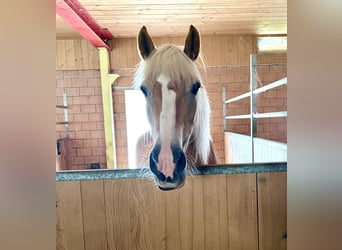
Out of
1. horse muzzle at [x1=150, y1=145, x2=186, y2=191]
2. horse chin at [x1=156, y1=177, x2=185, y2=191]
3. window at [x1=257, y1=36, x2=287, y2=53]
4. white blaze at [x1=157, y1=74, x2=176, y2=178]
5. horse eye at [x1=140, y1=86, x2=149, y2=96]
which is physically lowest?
horse chin at [x1=156, y1=177, x2=185, y2=191]

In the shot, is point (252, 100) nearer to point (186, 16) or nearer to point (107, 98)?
point (186, 16)

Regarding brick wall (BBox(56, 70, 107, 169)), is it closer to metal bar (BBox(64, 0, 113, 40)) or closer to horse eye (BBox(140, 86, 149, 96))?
metal bar (BBox(64, 0, 113, 40))

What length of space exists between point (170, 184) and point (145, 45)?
0.57 metres

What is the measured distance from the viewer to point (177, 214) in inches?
36.7

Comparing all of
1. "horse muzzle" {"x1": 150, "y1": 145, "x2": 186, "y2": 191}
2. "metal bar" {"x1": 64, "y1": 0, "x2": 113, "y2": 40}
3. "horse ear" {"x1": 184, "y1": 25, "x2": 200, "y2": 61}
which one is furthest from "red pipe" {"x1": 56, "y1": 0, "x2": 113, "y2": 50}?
"horse muzzle" {"x1": 150, "y1": 145, "x2": 186, "y2": 191}

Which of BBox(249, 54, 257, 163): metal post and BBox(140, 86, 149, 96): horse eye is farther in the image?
BBox(249, 54, 257, 163): metal post

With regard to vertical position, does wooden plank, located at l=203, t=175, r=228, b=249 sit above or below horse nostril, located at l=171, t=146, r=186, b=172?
below

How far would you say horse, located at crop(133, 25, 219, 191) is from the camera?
85 cm

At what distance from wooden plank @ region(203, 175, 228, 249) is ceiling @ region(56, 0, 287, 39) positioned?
0.65m
